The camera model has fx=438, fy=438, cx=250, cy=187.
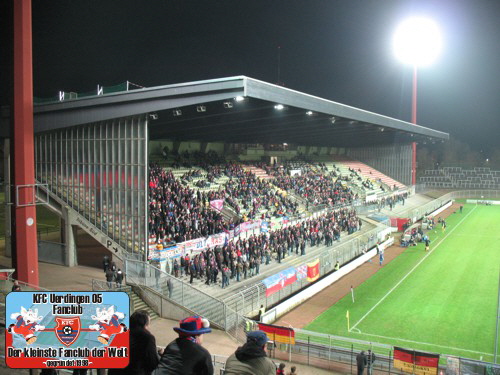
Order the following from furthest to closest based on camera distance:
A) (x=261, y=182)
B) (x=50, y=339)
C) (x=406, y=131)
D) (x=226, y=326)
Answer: (x=406, y=131) → (x=261, y=182) → (x=226, y=326) → (x=50, y=339)

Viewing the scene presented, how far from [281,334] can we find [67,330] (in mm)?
12026

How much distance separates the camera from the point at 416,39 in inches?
2373

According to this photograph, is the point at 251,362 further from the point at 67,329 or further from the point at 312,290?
the point at 312,290

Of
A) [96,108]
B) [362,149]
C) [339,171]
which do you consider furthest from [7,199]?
[362,149]

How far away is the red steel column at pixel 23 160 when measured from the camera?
1622 cm

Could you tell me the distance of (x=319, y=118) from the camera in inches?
1210

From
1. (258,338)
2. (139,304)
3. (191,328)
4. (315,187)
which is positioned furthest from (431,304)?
(191,328)

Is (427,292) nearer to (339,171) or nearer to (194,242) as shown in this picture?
(194,242)

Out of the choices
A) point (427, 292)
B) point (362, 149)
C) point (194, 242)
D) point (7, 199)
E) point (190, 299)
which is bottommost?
point (427, 292)

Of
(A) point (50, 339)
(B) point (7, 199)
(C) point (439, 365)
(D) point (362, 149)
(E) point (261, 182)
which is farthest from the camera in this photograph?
(D) point (362, 149)

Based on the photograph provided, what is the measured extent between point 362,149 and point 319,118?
35737 mm

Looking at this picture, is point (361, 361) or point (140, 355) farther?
point (361, 361)

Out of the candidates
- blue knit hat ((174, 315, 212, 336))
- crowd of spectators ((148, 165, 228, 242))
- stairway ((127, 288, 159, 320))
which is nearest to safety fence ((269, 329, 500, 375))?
stairway ((127, 288, 159, 320))

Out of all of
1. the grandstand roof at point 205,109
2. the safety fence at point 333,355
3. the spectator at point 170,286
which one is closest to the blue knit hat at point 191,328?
the safety fence at point 333,355
